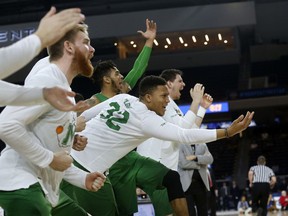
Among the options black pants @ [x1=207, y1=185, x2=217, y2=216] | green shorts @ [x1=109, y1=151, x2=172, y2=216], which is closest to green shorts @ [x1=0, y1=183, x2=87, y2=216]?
green shorts @ [x1=109, y1=151, x2=172, y2=216]

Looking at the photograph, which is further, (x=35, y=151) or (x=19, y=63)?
(x=35, y=151)

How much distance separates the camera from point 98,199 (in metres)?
5.25

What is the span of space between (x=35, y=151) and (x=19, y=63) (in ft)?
2.97

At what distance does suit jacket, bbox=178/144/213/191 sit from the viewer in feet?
27.7

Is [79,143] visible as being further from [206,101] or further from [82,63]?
[206,101]

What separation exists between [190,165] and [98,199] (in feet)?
11.2

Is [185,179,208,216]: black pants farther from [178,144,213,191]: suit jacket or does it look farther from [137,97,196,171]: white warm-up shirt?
[137,97,196,171]: white warm-up shirt

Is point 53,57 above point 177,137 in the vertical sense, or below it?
above

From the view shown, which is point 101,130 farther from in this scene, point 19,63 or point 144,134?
point 19,63

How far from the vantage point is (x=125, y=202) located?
5.75m

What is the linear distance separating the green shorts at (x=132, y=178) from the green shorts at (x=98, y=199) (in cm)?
46

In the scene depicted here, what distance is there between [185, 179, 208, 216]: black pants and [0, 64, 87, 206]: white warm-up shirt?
4734 mm

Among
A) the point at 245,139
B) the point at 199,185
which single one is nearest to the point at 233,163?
the point at 245,139

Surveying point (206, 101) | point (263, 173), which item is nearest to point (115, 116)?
point (206, 101)
